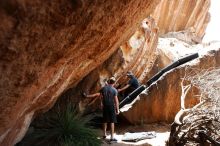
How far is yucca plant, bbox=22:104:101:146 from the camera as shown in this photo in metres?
9.97

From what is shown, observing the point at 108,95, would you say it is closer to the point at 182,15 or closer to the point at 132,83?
the point at 132,83

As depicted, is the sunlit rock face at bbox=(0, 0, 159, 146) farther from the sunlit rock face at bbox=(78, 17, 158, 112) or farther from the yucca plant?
the sunlit rock face at bbox=(78, 17, 158, 112)

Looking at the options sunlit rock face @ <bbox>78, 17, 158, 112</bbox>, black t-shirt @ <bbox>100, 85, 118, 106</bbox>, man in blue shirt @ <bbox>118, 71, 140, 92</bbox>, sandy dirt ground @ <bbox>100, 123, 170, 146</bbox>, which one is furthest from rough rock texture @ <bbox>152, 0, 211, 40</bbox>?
black t-shirt @ <bbox>100, 85, 118, 106</bbox>

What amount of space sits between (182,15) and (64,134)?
19.9 metres

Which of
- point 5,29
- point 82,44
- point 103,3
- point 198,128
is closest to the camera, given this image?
point 5,29

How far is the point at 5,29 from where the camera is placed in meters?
4.74

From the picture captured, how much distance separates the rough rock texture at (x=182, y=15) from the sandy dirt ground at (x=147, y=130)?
529 inches

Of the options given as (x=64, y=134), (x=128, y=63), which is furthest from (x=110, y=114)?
(x=128, y=63)

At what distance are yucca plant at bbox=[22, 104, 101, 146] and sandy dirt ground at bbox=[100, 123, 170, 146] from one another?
0.55 meters

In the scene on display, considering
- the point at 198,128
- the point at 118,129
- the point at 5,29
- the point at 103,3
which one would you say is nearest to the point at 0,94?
the point at 5,29

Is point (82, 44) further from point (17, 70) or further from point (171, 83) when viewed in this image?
point (171, 83)

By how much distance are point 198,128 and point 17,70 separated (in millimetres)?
5195

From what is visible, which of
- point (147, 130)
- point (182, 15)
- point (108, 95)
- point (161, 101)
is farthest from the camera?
point (182, 15)

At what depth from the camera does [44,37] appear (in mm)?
5301
